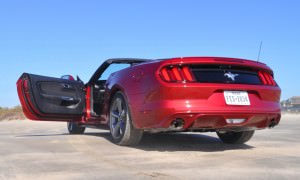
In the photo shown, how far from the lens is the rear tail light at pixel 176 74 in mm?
4172

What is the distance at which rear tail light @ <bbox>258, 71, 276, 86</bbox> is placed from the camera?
15.6 ft

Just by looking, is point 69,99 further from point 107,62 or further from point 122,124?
point 122,124

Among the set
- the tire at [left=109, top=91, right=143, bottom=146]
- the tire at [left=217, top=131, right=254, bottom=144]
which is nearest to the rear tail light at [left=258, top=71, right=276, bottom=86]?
the tire at [left=217, top=131, right=254, bottom=144]

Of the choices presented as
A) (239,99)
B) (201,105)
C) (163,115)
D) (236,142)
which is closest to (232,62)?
(239,99)

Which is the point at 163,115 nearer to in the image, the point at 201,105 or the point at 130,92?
the point at 201,105

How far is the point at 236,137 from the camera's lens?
5.49m

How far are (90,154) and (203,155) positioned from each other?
125 centimetres

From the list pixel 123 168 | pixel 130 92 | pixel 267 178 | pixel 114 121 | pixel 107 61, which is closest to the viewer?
pixel 267 178

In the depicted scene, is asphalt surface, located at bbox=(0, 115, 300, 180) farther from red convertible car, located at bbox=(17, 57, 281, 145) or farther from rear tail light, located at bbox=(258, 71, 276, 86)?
rear tail light, located at bbox=(258, 71, 276, 86)

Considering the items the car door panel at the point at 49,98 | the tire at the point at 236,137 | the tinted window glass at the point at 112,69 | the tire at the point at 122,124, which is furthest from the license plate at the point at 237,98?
the car door panel at the point at 49,98

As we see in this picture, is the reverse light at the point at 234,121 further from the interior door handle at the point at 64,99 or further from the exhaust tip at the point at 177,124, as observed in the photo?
the interior door handle at the point at 64,99

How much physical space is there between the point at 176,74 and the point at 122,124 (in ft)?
4.16

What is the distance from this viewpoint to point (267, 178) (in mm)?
3016

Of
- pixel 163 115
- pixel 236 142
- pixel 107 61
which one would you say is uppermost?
pixel 107 61
